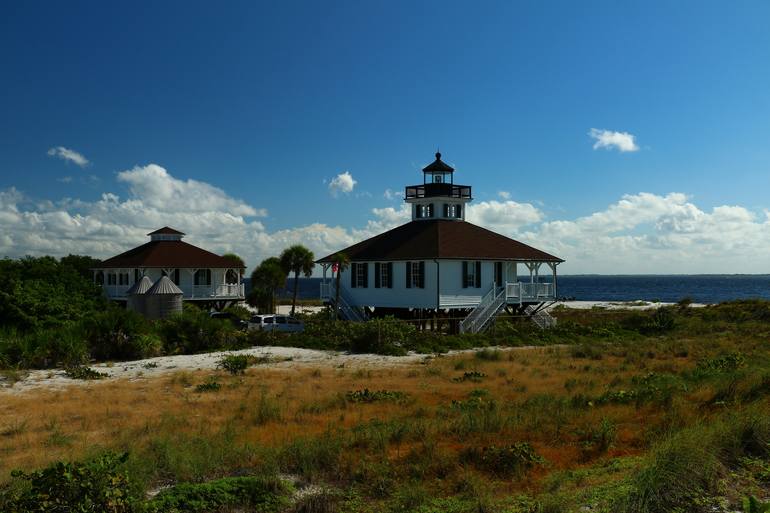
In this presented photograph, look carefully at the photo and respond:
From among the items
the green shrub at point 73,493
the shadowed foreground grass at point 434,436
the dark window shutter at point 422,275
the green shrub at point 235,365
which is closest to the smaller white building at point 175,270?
the dark window shutter at point 422,275

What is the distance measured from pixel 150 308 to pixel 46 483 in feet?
95.5

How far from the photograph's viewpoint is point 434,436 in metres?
12.3

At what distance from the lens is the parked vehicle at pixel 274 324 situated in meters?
35.9

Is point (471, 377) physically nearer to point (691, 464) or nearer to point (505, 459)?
point (505, 459)

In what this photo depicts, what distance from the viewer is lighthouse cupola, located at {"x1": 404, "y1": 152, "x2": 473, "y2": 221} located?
4319cm

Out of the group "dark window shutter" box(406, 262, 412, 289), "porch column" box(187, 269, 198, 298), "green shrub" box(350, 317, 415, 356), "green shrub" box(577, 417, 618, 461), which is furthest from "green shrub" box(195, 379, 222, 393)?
"porch column" box(187, 269, 198, 298)

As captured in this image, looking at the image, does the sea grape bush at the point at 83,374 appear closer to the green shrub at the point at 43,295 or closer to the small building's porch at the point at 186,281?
the green shrub at the point at 43,295

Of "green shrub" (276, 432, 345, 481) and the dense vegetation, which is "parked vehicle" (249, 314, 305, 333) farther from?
"green shrub" (276, 432, 345, 481)

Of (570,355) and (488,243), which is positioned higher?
(488,243)

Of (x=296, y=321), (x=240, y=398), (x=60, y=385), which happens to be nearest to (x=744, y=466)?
(x=240, y=398)

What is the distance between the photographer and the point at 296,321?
1452 inches

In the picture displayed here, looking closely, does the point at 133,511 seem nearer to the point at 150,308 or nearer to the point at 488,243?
the point at 150,308

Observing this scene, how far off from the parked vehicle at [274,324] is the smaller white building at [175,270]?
42.7ft

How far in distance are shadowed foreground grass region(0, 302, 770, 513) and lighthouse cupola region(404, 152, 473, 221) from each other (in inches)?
871
